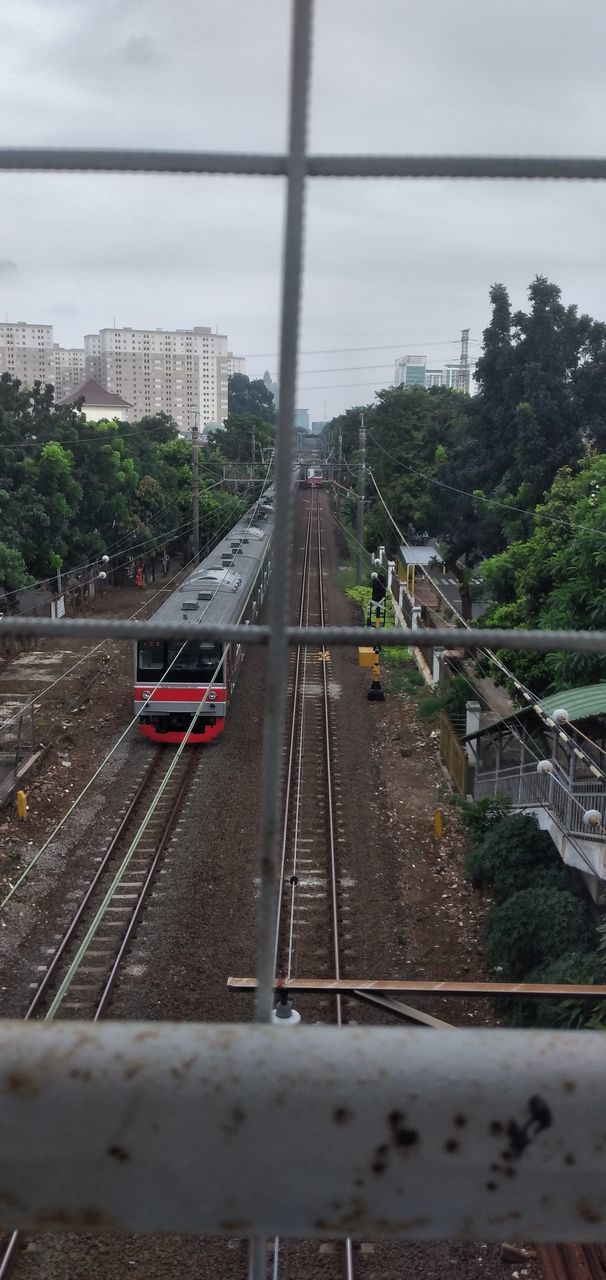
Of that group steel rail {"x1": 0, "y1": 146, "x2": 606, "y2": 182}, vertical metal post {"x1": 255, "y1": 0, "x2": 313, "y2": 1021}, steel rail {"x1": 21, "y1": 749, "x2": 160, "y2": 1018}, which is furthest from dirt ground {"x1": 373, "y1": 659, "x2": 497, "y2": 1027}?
steel rail {"x1": 0, "y1": 146, "x2": 606, "y2": 182}

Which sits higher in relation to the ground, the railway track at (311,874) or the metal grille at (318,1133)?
the metal grille at (318,1133)

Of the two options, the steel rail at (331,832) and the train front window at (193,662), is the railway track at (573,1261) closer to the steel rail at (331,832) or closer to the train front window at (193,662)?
the steel rail at (331,832)

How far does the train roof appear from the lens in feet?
37.8

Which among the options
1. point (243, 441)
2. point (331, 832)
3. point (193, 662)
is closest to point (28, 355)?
point (243, 441)

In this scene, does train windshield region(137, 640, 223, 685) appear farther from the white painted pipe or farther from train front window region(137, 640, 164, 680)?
the white painted pipe

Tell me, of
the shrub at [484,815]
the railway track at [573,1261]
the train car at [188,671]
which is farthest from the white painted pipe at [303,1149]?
the train car at [188,671]

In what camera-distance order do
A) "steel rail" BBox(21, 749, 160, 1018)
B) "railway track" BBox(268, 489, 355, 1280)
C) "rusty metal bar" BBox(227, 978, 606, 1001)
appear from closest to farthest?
"rusty metal bar" BBox(227, 978, 606, 1001)
"railway track" BBox(268, 489, 355, 1280)
"steel rail" BBox(21, 749, 160, 1018)

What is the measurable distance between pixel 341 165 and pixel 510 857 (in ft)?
25.1

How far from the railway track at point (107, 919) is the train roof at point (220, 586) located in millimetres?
1985

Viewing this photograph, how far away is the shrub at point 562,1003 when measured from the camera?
5434 mm

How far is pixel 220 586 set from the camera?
499 inches

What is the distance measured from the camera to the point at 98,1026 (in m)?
0.97

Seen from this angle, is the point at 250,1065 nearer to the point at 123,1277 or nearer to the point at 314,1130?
the point at 314,1130

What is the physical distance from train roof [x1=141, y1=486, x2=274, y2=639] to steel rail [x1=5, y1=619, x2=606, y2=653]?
26.9 feet
